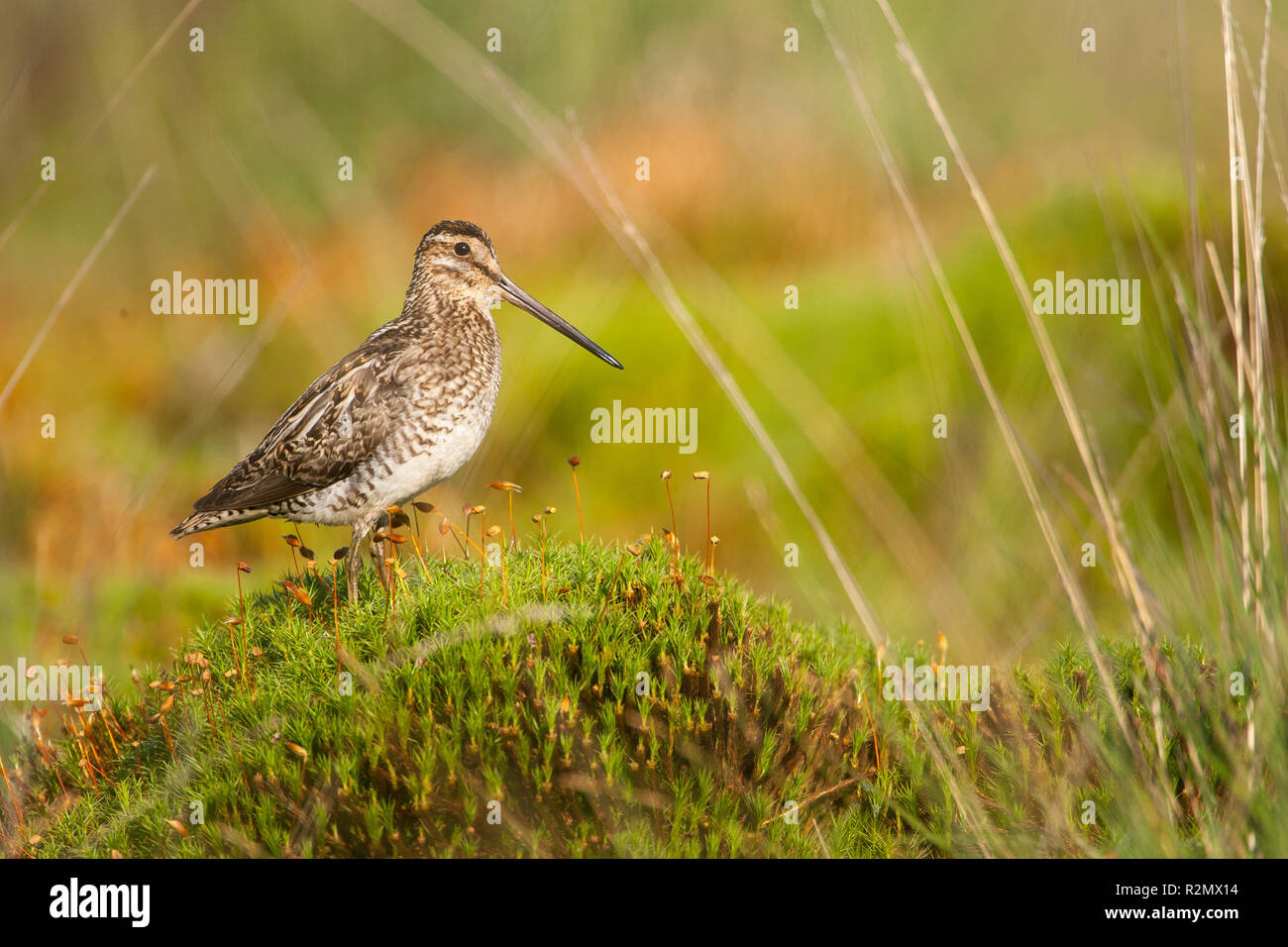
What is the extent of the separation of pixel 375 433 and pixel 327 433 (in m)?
0.28

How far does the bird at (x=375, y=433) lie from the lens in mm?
4980

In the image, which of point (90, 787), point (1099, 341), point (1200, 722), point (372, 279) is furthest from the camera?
point (372, 279)

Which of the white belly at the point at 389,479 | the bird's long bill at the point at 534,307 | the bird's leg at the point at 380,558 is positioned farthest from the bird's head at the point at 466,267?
the bird's leg at the point at 380,558

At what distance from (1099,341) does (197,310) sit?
563 centimetres

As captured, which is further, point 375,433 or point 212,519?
point 212,519

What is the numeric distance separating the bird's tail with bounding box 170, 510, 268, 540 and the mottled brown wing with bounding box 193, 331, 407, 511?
45mm

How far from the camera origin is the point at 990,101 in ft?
29.9

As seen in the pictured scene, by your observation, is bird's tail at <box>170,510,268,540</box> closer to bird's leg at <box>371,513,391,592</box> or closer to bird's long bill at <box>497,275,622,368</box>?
bird's leg at <box>371,513,391,592</box>

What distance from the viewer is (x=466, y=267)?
5.70 m

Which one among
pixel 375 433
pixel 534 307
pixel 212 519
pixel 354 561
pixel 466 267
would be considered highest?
pixel 466 267

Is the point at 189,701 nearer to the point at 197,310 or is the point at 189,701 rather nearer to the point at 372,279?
the point at 197,310

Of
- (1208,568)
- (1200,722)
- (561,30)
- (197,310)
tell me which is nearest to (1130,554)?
(1208,568)

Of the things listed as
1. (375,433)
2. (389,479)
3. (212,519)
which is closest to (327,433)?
(375,433)

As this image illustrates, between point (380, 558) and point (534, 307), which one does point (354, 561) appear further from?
point (534, 307)
